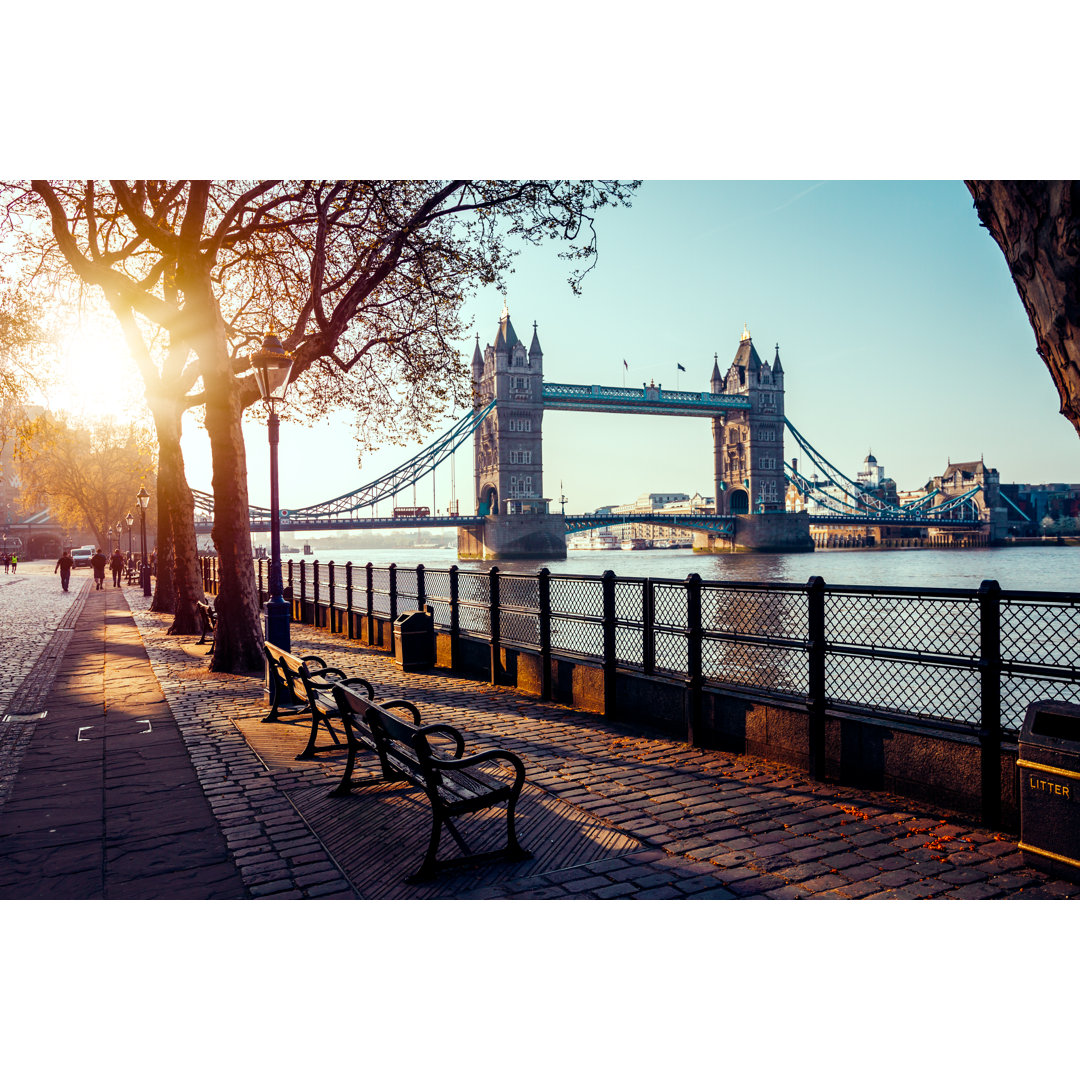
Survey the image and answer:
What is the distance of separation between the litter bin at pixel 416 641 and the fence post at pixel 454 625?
356mm

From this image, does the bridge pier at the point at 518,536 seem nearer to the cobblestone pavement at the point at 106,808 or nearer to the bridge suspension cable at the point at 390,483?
the bridge suspension cable at the point at 390,483

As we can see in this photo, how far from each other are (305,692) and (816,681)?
3.76 m

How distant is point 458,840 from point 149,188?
42.5ft

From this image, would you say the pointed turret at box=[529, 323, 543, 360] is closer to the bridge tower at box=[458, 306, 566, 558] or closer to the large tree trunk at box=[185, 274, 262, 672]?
the bridge tower at box=[458, 306, 566, 558]

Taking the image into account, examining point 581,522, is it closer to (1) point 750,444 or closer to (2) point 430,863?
(1) point 750,444

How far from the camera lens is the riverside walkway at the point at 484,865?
3672mm

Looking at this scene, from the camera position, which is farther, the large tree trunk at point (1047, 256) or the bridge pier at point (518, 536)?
the bridge pier at point (518, 536)

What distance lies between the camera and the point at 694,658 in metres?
6.33

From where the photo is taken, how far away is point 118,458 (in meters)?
51.9

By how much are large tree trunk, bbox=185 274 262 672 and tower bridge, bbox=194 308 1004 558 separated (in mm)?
45616

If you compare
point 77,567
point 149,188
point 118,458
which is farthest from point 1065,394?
point 77,567

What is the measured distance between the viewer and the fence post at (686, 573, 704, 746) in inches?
248

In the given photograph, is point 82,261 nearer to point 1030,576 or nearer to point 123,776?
point 123,776

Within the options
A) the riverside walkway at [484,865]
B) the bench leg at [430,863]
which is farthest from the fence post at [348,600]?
the bench leg at [430,863]
